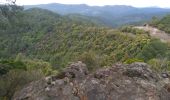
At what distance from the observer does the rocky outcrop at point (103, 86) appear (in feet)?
53.9

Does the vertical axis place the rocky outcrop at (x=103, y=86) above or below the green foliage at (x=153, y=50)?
above

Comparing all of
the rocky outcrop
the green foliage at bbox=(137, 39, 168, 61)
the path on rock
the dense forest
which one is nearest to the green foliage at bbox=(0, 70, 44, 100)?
the rocky outcrop

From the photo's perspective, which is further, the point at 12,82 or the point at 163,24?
the point at 163,24

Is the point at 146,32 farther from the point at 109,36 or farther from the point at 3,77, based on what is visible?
the point at 3,77

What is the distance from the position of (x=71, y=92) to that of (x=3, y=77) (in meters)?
8.65

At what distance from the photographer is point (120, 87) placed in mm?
16828

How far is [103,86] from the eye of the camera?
16.8 metres

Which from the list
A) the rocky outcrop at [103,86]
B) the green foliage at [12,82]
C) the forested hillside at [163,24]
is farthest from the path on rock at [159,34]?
the rocky outcrop at [103,86]

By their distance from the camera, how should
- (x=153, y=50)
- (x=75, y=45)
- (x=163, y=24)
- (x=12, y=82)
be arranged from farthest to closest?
(x=163, y=24)
(x=75, y=45)
(x=153, y=50)
(x=12, y=82)

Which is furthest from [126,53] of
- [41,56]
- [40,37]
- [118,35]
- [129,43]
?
[40,37]

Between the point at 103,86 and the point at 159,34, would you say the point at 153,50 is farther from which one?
the point at 103,86

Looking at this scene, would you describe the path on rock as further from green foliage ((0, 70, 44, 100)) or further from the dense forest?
green foliage ((0, 70, 44, 100))

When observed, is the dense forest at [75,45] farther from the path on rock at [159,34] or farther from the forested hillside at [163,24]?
the path on rock at [159,34]

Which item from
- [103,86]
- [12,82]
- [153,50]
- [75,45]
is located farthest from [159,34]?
[103,86]
